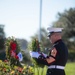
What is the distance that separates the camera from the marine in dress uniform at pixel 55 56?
577cm

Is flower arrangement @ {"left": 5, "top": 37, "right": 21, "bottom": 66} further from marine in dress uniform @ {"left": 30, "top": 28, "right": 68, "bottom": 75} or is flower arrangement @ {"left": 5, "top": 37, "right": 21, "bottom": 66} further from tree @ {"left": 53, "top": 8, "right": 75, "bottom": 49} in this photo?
tree @ {"left": 53, "top": 8, "right": 75, "bottom": 49}

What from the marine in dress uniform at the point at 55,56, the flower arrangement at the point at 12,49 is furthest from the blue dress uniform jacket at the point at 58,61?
the flower arrangement at the point at 12,49

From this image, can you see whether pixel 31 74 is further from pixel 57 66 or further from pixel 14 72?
pixel 57 66

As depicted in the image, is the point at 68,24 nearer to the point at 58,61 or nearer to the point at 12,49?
the point at 12,49

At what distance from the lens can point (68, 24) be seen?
177ft

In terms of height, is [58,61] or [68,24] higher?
[58,61]

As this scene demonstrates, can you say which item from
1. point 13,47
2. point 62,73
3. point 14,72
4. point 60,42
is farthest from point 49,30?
point 13,47

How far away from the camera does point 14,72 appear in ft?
27.4

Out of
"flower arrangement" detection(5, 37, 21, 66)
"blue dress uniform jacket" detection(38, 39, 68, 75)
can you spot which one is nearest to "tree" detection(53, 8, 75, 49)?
"flower arrangement" detection(5, 37, 21, 66)

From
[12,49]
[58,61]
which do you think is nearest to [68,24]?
[12,49]

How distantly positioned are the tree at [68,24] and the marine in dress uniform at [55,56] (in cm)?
4570

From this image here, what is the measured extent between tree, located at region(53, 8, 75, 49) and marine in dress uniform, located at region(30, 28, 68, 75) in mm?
45704

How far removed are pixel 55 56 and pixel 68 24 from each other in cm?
4868

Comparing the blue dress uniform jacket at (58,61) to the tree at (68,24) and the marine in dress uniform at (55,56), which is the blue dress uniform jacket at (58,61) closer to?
the marine in dress uniform at (55,56)
